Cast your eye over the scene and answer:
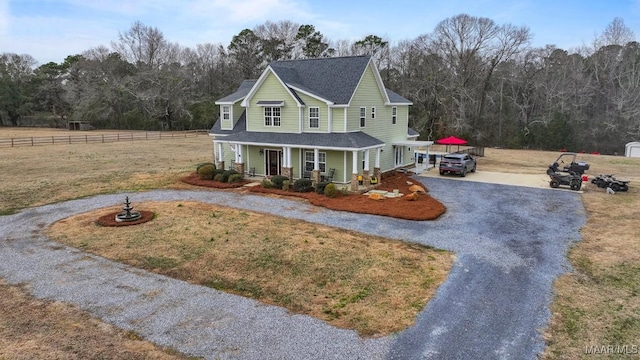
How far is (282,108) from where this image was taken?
2316 centimetres

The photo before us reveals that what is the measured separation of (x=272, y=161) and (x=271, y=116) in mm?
2741

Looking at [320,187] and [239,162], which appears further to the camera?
[239,162]

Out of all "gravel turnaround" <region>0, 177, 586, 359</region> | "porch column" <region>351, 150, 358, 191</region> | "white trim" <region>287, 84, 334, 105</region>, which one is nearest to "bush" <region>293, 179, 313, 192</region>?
"porch column" <region>351, 150, 358, 191</region>

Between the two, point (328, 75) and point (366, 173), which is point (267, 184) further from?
point (328, 75)

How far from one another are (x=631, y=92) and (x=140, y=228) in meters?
50.5

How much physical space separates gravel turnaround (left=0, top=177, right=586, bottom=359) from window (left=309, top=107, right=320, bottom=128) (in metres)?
7.49

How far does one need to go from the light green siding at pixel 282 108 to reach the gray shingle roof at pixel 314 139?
42 centimetres

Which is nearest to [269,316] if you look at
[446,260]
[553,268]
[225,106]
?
[446,260]

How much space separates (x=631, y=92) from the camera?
139ft

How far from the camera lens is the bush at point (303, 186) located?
2072 centimetres

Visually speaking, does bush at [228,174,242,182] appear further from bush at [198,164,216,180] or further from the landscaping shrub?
bush at [198,164,216,180]

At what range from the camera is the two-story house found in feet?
71.4

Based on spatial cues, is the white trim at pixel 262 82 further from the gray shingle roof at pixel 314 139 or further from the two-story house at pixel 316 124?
the gray shingle roof at pixel 314 139

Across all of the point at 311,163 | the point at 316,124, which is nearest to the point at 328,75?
the point at 316,124
